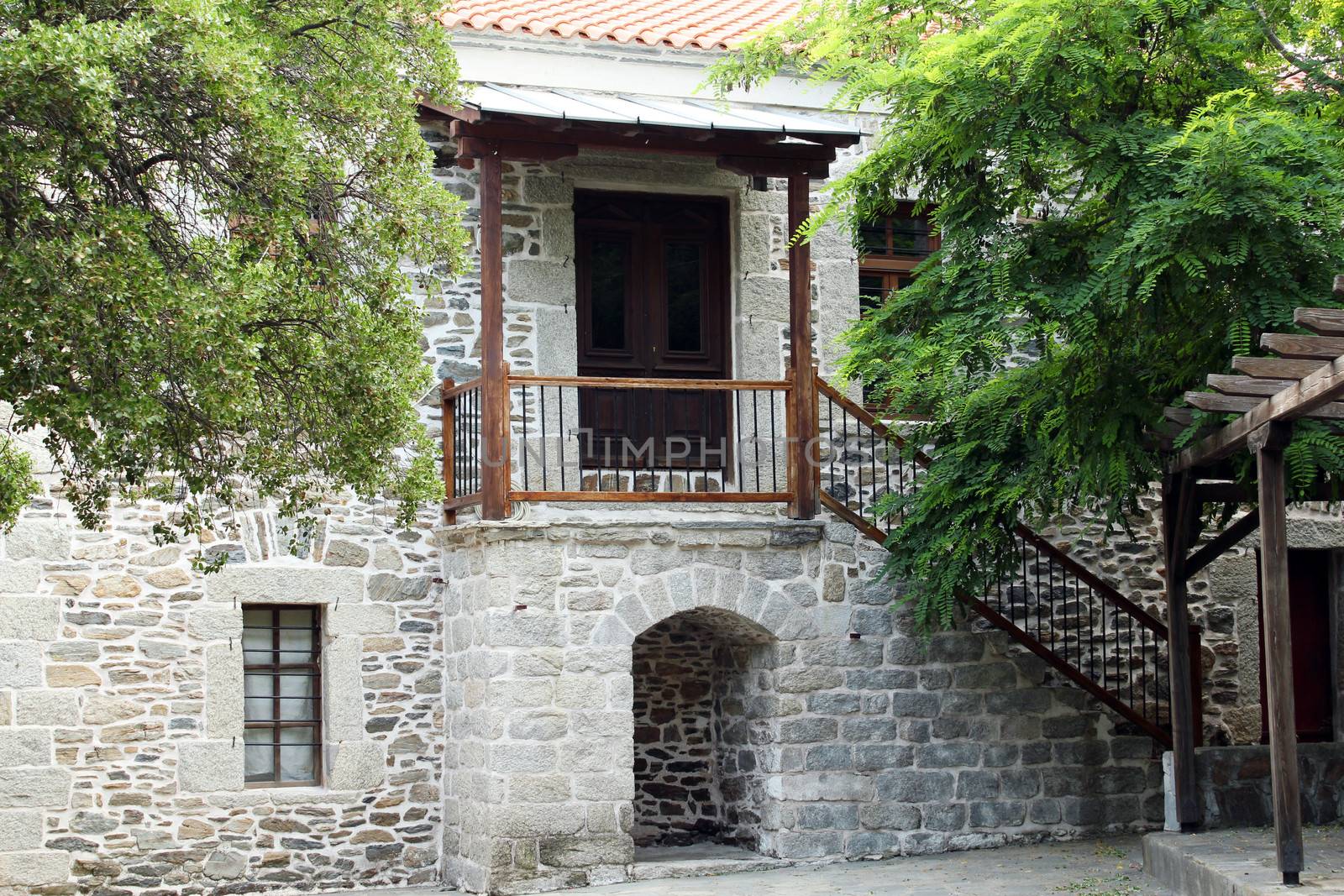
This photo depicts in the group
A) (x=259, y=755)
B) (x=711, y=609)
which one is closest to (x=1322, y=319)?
(x=711, y=609)

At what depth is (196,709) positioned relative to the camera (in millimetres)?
9891

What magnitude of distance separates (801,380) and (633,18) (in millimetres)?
3219

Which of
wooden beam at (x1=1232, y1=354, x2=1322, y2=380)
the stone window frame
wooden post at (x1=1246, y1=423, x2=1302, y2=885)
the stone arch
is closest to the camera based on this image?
wooden beam at (x1=1232, y1=354, x2=1322, y2=380)

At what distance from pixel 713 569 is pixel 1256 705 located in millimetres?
4540

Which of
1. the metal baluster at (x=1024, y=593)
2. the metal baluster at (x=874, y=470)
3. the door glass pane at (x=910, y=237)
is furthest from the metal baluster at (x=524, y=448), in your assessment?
the metal baluster at (x=1024, y=593)

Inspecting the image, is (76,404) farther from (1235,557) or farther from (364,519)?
(1235,557)

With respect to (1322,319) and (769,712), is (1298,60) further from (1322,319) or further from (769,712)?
(769,712)

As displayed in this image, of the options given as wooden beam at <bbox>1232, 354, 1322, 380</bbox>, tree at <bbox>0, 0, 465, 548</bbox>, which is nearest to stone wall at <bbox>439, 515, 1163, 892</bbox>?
tree at <bbox>0, 0, 465, 548</bbox>

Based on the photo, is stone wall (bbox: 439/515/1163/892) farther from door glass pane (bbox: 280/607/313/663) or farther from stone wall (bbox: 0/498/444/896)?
door glass pane (bbox: 280/607/313/663)

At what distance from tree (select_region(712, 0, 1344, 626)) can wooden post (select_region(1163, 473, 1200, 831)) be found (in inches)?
15.4

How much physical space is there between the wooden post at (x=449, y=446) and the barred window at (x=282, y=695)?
1.04m

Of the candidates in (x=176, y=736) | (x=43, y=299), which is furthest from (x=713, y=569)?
(x=43, y=299)

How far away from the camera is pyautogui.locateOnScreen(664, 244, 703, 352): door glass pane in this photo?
36.8 ft

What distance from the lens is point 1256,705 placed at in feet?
39.2
